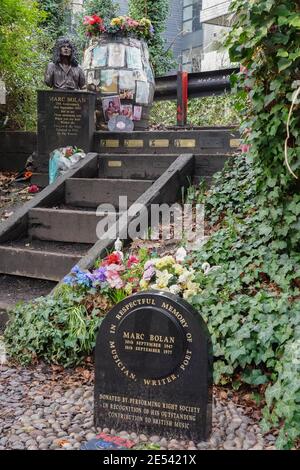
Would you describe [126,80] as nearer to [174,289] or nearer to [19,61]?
[19,61]

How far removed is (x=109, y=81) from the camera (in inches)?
387

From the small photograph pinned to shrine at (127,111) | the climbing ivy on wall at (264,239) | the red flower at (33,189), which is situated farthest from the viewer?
the small photograph pinned to shrine at (127,111)

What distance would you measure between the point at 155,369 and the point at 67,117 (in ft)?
18.9

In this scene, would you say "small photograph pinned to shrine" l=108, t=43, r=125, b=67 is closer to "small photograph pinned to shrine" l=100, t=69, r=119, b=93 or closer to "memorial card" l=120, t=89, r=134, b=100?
"small photograph pinned to shrine" l=100, t=69, r=119, b=93

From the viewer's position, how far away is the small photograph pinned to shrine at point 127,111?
31.6 ft

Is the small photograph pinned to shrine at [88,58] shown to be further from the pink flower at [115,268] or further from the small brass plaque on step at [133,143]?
the pink flower at [115,268]

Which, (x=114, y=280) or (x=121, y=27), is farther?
(x=121, y=27)

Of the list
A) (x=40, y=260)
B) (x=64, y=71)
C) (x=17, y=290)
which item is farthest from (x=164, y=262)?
(x=64, y=71)

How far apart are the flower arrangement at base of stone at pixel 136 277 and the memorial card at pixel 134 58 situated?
5.85m

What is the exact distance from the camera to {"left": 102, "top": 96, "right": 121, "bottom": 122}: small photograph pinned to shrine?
9531mm

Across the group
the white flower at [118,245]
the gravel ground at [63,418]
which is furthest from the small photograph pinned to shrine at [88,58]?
the gravel ground at [63,418]

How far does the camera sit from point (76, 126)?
320 inches

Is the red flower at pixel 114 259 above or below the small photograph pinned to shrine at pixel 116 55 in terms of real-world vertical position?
below
